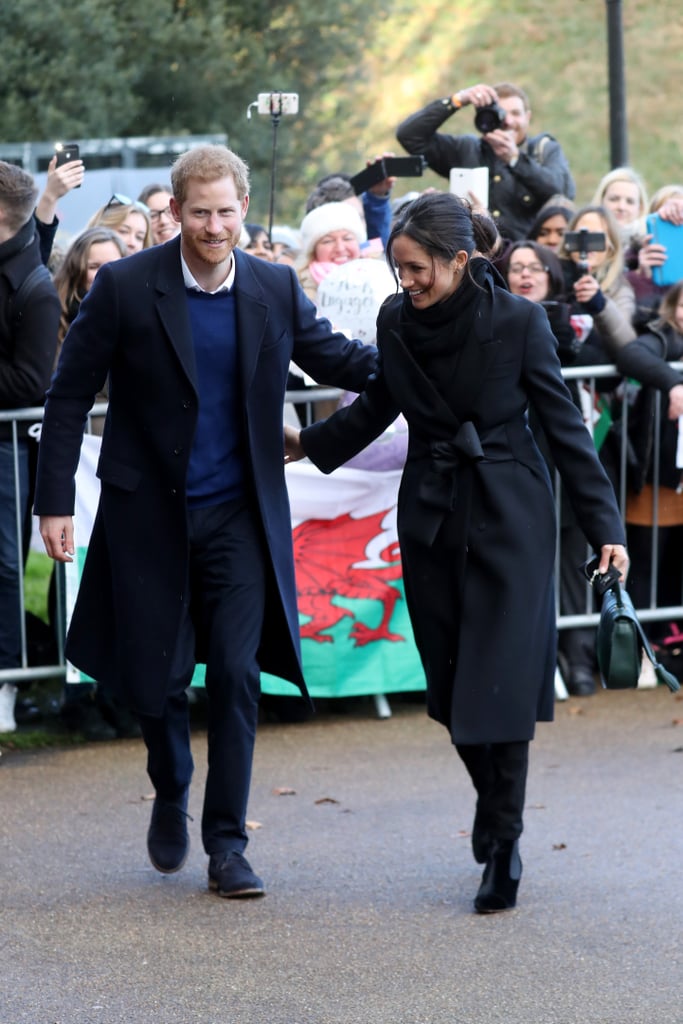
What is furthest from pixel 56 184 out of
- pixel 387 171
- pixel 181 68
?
pixel 181 68

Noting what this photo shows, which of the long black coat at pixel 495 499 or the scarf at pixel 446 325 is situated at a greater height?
the scarf at pixel 446 325

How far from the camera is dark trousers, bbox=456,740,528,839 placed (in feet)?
16.2

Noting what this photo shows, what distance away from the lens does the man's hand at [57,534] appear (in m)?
4.99

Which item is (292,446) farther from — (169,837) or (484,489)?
(169,837)

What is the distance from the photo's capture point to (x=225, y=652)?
5.03 meters

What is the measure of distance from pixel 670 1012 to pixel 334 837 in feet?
6.02

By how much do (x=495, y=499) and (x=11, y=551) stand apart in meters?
2.88

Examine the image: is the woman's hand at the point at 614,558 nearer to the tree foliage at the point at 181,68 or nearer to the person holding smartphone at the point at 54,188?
the person holding smartphone at the point at 54,188

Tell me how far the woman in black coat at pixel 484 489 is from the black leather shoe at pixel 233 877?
0.66m

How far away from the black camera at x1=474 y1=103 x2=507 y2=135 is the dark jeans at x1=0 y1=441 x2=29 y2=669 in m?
2.89

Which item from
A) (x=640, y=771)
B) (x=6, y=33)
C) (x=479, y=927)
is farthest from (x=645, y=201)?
(x=6, y=33)

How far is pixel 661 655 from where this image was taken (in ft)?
26.7

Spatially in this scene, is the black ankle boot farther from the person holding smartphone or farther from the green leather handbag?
the person holding smartphone

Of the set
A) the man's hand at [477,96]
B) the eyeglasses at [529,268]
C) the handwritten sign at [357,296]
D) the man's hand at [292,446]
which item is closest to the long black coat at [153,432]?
the man's hand at [292,446]
